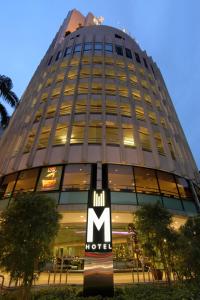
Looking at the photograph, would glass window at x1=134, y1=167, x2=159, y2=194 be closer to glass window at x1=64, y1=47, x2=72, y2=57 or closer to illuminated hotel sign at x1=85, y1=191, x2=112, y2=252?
illuminated hotel sign at x1=85, y1=191, x2=112, y2=252

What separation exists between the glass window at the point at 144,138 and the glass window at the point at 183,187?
15.5 ft

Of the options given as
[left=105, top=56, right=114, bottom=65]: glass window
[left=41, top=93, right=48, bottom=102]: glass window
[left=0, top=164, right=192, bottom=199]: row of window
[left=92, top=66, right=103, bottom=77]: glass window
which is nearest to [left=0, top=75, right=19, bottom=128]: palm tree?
[left=0, top=164, right=192, bottom=199]: row of window

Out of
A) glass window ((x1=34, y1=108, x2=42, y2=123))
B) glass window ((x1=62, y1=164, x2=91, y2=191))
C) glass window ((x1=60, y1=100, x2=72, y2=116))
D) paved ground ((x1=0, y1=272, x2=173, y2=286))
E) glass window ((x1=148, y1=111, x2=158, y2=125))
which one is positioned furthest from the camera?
glass window ((x1=148, y1=111, x2=158, y2=125))

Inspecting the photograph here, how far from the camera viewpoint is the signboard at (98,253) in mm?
12234

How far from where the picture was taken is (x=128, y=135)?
3034cm

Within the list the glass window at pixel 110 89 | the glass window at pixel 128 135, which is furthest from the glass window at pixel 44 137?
the glass window at pixel 110 89

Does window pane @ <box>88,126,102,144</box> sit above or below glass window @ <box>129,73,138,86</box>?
below

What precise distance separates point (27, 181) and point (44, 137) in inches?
241

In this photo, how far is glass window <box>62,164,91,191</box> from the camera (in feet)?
81.3

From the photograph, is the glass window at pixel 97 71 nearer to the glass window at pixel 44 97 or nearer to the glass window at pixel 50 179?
the glass window at pixel 44 97

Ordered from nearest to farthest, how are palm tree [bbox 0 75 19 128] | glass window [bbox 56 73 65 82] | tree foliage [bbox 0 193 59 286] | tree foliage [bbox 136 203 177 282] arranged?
tree foliage [bbox 0 193 59 286] < tree foliage [bbox 136 203 177 282] < palm tree [bbox 0 75 19 128] < glass window [bbox 56 73 65 82]

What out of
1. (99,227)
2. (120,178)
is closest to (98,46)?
(120,178)

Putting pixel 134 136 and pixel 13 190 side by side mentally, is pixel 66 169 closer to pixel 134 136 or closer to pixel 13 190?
pixel 13 190

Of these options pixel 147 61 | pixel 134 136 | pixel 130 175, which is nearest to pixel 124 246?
pixel 130 175
